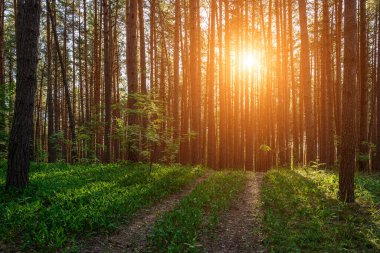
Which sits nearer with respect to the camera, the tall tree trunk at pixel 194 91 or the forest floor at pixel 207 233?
the forest floor at pixel 207 233

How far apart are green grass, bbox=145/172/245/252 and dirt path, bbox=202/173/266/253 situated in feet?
0.74

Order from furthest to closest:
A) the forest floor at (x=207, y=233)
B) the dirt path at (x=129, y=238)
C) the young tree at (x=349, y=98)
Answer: the young tree at (x=349, y=98) < the forest floor at (x=207, y=233) < the dirt path at (x=129, y=238)

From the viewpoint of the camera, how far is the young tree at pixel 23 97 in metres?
7.77

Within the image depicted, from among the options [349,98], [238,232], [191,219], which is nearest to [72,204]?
[191,219]

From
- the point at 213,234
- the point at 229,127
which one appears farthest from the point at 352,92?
the point at 229,127

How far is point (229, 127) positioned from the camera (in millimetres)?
25234

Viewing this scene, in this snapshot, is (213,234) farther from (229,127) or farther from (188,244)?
(229,127)

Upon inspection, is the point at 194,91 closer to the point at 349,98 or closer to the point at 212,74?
the point at 212,74

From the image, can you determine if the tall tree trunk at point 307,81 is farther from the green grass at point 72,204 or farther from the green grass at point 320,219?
the green grass at point 72,204

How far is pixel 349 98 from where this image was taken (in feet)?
26.3

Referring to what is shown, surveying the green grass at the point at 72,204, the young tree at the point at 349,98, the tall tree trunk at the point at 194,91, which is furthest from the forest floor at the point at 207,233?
the tall tree trunk at the point at 194,91

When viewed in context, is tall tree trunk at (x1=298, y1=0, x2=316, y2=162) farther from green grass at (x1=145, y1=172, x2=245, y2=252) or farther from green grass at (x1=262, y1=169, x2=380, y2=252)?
green grass at (x1=145, y1=172, x2=245, y2=252)

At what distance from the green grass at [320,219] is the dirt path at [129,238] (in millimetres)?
2505

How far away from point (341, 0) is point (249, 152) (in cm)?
1360
